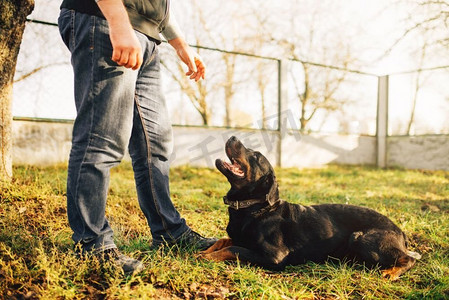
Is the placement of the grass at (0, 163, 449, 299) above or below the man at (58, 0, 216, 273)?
below

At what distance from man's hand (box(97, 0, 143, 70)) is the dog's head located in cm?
121

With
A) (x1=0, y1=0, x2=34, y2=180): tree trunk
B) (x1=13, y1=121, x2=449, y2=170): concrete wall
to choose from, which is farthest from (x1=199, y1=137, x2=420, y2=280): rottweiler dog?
(x1=13, y1=121, x2=449, y2=170): concrete wall

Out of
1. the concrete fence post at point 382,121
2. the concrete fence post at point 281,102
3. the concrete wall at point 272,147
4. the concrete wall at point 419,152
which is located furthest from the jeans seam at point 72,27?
the concrete fence post at point 382,121

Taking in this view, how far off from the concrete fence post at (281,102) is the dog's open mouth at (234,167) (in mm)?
5557

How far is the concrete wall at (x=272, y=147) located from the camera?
555cm

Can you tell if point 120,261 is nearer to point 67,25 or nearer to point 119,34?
point 119,34

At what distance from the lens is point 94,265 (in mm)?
1819

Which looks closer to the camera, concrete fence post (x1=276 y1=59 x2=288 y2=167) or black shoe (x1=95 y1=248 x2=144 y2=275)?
black shoe (x1=95 y1=248 x2=144 y2=275)

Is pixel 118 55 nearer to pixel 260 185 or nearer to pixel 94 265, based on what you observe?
pixel 94 265

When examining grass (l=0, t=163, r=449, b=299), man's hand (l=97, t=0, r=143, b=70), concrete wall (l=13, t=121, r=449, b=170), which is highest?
man's hand (l=97, t=0, r=143, b=70)

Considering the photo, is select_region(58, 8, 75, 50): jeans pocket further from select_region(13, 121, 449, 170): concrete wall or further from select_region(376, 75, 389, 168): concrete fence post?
select_region(376, 75, 389, 168): concrete fence post

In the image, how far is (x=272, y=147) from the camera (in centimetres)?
807

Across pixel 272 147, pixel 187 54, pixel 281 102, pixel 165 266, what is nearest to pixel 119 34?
pixel 187 54

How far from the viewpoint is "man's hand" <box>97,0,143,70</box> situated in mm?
1596
